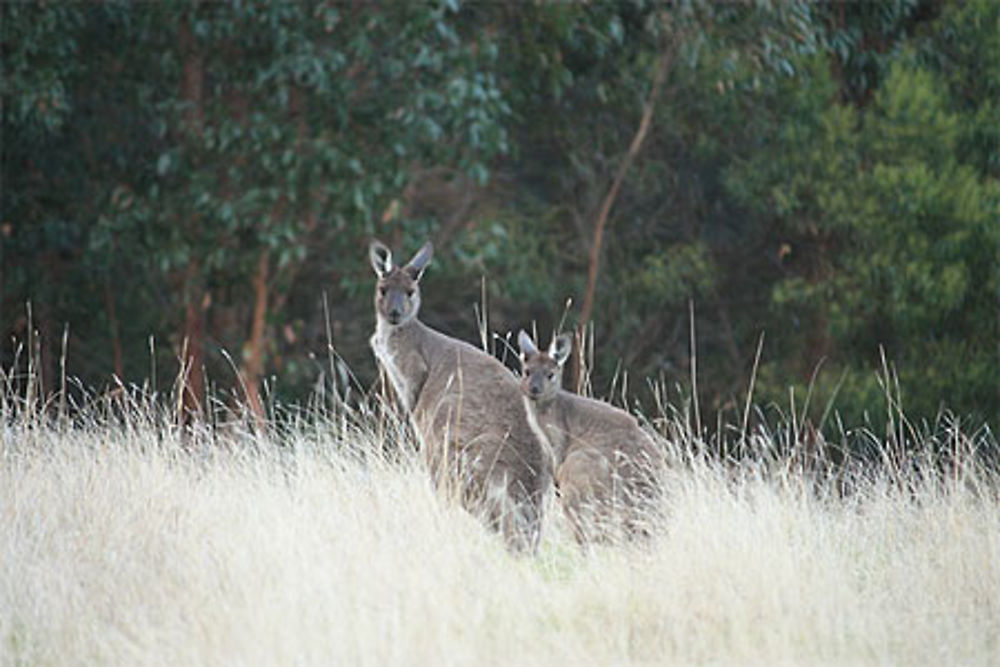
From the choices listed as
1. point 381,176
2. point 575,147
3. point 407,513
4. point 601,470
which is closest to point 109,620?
point 407,513

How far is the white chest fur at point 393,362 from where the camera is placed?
8.98 metres

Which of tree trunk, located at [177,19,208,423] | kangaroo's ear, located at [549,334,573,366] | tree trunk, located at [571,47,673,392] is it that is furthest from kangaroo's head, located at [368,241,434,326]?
tree trunk, located at [571,47,673,392]

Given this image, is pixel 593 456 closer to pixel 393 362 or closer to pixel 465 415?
pixel 465 415

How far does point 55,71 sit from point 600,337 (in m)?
7.06

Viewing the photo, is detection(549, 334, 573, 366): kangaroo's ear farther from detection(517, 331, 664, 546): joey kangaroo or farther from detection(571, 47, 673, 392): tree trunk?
detection(571, 47, 673, 392): tree trunk

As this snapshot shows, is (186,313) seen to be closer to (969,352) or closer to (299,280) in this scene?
(299,280)

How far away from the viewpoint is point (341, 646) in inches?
243

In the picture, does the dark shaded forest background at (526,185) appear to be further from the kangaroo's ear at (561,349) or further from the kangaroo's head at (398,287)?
the kangaroo's ear at (561,349)

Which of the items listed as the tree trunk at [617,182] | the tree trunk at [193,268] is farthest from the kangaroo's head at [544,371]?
the tree trunk at [617,182]

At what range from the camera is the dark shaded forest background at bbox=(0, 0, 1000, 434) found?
13.9 meters

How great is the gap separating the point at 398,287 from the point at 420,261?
180mm

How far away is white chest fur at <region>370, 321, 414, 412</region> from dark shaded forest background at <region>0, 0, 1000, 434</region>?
3.85m

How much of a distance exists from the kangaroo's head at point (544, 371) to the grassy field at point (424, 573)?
2.19ft

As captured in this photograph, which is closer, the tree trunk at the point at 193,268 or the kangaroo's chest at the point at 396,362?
the kangaroo's chest at the point at 396,362
